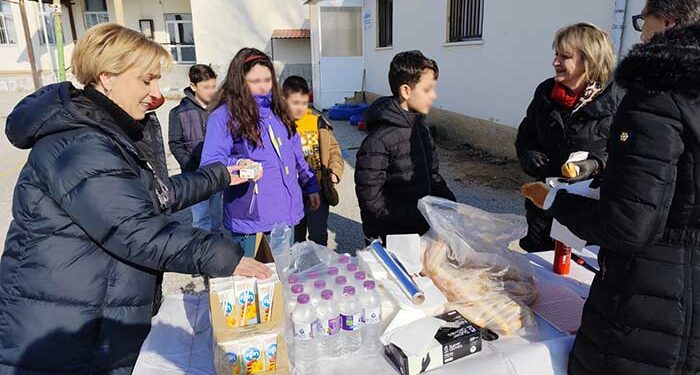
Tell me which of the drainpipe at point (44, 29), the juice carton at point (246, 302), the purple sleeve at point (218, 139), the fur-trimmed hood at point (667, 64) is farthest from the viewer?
the drainpipe at point (44, 29)

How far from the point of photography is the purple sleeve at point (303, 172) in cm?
279

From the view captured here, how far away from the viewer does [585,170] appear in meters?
1.65

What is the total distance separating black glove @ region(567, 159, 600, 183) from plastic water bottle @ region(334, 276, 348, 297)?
0.87 metres

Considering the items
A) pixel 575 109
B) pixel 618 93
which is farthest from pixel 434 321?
pixel 618 93

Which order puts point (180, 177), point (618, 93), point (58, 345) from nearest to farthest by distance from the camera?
point (58, 345) < point (180, 177) < point (618, 93)

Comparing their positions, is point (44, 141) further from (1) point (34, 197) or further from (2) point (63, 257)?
(2) point (63, 257)

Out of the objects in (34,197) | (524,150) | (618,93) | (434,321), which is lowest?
(434,321)

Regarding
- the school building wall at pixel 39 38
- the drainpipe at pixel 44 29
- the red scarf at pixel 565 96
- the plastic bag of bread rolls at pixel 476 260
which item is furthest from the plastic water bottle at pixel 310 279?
the school building wall at pixel 39 38

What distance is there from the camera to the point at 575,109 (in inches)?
91.4

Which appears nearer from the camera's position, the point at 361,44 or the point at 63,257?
the point at 63,257

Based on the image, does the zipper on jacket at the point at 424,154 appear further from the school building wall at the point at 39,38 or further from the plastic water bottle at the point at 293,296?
the school building wall at the point at 39,38

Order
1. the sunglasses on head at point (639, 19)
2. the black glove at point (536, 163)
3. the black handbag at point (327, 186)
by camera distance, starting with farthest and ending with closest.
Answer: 1. the black handbag at point (327, 186)
2. the black glove at point (536, 163)
3. the sunglasses on head at point (639, 19)

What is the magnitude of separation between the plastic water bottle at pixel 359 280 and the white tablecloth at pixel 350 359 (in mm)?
223

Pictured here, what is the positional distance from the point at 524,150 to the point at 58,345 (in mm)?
2377
